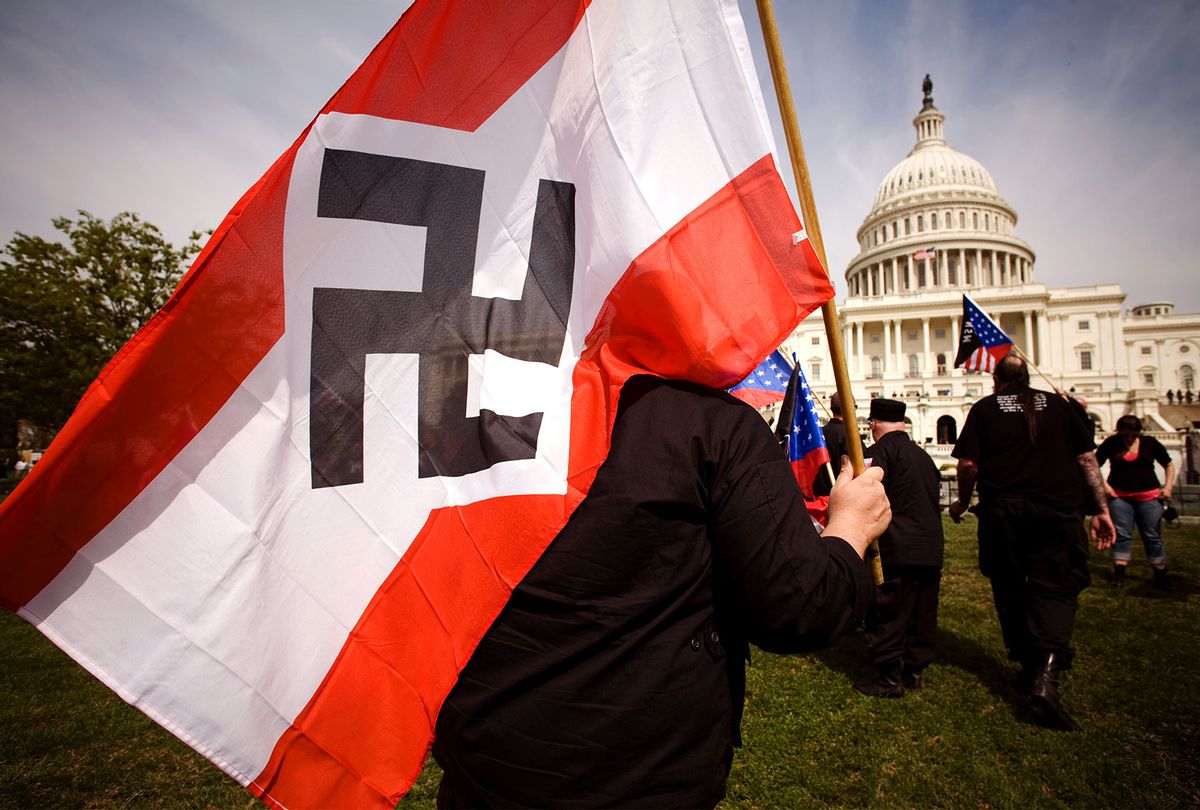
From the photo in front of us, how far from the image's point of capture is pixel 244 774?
1.31 meters

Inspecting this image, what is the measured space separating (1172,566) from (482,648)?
10489mm

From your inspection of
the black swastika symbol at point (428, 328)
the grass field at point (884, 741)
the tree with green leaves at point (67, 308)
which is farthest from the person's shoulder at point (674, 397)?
the tree with green leaves at point (67, 308)

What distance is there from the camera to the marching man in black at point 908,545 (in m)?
4.53

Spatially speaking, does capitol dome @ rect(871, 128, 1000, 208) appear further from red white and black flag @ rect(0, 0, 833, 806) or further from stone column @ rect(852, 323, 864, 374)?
red white and black flag @ rect(0, 0, 833, 806)

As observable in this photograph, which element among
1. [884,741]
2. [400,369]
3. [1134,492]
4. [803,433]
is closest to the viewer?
[400,369]

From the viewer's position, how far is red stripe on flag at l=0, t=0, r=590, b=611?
128 cm

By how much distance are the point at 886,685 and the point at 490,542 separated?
13.8 feet

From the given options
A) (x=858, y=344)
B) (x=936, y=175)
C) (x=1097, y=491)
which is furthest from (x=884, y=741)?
(x=936, y=175)

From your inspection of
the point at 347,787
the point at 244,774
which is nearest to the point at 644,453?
the point at 347,787

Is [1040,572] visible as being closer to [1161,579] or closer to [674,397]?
[674,397]

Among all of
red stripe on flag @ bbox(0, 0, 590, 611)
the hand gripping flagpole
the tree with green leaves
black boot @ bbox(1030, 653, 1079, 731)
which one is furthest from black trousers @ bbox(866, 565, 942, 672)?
the tree with green leaves

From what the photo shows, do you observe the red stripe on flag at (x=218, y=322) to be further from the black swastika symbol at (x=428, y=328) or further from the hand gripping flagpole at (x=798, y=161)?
the hand gripping flagpole at (x=798, y=161)

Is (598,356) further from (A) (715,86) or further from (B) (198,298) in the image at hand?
(B) (198,298)

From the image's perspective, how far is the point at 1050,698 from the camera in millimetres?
3758
